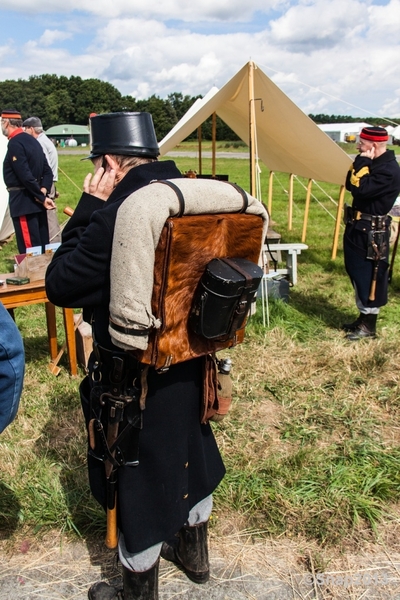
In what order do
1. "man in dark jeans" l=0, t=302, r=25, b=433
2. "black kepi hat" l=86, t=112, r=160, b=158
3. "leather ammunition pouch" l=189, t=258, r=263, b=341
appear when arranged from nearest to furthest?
"man in dark jeans" l=0, t=302, r=25, b=433, "leather ammunition pouch" l=189, t=258, r=263, b=341, "black kepi hat" l=86, t=112, r=160, b=158

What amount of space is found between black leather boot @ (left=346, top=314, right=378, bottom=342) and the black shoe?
337 centimetres

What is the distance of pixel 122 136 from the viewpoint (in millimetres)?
1663

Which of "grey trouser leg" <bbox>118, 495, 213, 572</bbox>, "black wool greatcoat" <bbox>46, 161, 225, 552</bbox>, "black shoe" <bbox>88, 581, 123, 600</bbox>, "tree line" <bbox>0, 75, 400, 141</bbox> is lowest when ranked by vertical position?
"black shoe" <bbox>88, 581, 123, 600</bbox>

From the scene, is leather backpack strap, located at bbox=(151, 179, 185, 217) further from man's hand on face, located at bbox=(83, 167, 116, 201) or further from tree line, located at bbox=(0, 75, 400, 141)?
Answer: tree line, located at bbox=(0, 75, 400, 141)

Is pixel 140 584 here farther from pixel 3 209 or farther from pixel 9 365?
pixel 3 209

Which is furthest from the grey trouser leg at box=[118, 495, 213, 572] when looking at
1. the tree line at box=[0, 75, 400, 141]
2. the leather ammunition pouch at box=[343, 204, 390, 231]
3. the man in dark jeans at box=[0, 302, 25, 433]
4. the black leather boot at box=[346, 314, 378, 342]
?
the tree line at box=[0, 75, 400, 141]

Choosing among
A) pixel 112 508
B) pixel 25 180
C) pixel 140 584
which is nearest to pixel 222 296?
pixel 112 508

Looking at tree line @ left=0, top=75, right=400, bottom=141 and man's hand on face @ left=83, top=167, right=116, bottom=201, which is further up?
tree line @ left=0, top=75, right=400, bottom=141

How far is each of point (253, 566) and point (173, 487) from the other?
835 mm

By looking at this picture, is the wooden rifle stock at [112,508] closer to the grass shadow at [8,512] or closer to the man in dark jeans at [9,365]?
the man in dark jeans at [9,365]

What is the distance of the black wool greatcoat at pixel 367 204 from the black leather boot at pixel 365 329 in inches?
5.5

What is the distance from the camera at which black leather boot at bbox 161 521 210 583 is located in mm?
2141

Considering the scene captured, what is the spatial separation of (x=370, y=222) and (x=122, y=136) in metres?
3.59

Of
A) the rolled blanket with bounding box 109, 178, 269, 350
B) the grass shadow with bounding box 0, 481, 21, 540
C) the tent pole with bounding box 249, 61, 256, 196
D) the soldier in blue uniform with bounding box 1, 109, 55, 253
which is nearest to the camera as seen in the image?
the rolled blanket with bounding box 109, 178, 269, 350
